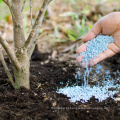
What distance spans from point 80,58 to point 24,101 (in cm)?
76

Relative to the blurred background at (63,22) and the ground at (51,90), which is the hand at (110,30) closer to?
the ground at (51,90)

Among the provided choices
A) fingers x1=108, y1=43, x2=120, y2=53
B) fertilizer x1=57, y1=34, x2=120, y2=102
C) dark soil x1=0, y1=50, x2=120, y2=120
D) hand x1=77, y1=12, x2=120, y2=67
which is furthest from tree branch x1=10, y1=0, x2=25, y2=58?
fingers x1=108, y1=43, x2=120, y2=53

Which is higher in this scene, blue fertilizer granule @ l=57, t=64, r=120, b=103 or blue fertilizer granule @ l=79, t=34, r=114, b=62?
blue fertilizer granule @ l=79, t=34, r=114, b=62

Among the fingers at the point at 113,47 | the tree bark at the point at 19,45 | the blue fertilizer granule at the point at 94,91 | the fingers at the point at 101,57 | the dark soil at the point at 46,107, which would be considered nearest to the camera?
the dark soil at the point at 46,107

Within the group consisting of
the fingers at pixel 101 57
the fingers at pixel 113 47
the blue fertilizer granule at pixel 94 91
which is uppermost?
the fingers at pixel 113 47

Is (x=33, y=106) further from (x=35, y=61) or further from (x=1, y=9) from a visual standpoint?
(x=1, y=9)

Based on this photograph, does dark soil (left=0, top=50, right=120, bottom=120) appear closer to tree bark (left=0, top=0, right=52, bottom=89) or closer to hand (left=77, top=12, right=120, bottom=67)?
tree bark (left=0, top=0, right=52, bottom=89)

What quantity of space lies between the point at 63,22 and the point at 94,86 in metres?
2.58

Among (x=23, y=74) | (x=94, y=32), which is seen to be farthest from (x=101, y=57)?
(x=23, y=74)

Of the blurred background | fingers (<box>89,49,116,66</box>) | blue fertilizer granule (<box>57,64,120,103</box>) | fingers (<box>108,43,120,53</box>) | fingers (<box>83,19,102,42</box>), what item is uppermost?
the blurred background

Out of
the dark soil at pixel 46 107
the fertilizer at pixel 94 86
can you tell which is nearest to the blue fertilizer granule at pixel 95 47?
the fertilizer at pixel 94 86

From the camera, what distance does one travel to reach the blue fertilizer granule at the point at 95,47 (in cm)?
177

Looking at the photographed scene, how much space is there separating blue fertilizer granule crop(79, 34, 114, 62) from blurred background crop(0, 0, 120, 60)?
2.47 feet

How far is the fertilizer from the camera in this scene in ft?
4.75
